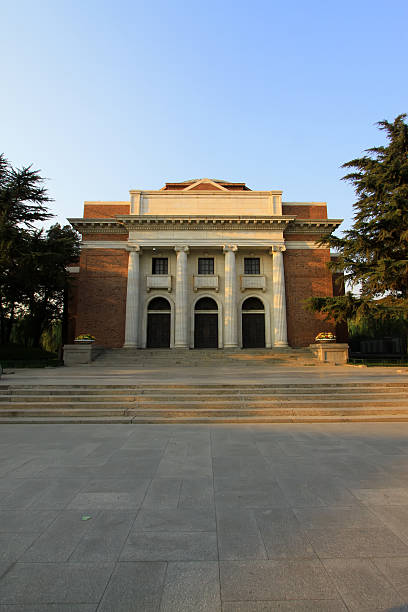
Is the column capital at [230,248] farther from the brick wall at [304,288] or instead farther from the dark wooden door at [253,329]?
the dark wooden door at [253,329]

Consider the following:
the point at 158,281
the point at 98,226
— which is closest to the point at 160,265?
the point at 158,281

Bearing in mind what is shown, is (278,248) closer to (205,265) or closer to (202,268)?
(205,265)

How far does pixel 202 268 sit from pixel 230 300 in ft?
14.4

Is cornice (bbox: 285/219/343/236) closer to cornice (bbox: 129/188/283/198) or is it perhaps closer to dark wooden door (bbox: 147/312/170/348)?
cornice (bbox: 129/188/283/198)

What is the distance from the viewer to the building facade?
28.3 meters

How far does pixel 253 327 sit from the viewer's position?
96.4 ft

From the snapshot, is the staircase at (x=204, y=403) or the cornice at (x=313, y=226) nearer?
the staircase at (x=204, y=403)

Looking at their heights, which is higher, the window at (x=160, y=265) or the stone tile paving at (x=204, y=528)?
the window at (x=160, y=265)

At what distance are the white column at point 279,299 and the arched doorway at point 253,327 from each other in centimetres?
143

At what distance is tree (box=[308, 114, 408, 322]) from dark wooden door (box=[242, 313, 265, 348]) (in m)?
8.56

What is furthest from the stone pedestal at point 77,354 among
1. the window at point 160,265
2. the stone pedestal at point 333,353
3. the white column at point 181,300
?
the stone pedestal at point 333,353

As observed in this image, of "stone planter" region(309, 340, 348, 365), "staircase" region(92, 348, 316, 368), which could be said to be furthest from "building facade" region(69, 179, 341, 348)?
"stone planter" region(309, 340, 348, 365)

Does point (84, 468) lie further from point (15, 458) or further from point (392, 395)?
point (392, 395)

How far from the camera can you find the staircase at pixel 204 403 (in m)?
8.41
